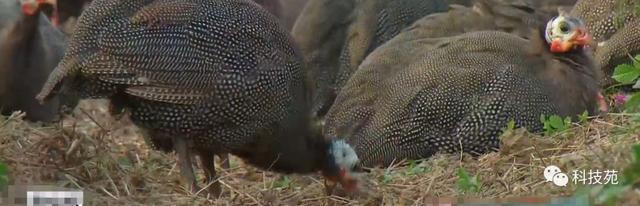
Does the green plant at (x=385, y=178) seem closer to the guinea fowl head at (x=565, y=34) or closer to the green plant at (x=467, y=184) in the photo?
the green plant at (x=467, y=184)

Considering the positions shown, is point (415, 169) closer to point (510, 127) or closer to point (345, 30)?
point (510, 127)

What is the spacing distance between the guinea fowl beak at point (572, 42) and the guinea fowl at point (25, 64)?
2412mm

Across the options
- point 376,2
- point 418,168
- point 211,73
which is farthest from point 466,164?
point 376,2

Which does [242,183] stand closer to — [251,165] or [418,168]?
[251,165]

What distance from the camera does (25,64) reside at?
7.22m

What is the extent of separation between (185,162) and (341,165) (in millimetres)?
596

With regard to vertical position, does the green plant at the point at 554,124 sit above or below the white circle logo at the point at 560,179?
above

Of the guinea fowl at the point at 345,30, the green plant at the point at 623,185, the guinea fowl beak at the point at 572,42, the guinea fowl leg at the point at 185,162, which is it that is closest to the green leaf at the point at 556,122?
the guinea fowl beak at the point at 572,42

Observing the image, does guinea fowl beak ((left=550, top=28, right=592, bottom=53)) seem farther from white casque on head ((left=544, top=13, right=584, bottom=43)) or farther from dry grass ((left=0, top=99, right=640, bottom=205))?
dry grass ((left=0, top=99, right=640, bottom=205))

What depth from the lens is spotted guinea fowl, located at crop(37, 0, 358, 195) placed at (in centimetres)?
538

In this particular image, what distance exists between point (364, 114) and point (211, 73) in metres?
1.28

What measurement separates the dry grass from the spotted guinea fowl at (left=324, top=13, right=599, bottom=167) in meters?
0.17

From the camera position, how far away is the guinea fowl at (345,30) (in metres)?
7.53

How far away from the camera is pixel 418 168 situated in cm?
610
